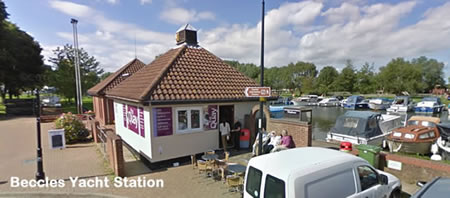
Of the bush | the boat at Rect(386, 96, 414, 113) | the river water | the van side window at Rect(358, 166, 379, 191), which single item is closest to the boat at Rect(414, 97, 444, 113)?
the river water

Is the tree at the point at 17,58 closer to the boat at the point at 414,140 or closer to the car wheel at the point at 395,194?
the car wheel at the point at 395,194

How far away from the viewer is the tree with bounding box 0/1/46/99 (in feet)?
83.9

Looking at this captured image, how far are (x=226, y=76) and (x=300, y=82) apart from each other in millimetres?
74299

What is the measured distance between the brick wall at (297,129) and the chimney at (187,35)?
5983mm

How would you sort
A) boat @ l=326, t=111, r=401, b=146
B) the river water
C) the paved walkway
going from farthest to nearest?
the river water → boat @ l=326, t=111, r=401, b=146 → the paved walkway

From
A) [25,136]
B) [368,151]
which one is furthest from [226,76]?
[25,136]

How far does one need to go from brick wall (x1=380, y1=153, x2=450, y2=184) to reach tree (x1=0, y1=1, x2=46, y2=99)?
3304 centimetres

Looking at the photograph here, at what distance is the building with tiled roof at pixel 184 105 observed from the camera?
794 cm

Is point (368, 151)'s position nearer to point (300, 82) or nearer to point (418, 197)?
point (418, 197)

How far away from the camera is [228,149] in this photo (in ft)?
33.0

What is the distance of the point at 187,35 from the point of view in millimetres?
11172

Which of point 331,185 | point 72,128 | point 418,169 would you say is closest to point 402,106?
point 418,169

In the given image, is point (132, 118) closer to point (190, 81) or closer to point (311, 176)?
point (190, 81)

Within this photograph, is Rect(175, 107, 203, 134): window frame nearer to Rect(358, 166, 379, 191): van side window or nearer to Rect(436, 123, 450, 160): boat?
Rect(358, 166, 379, 191): van side window
